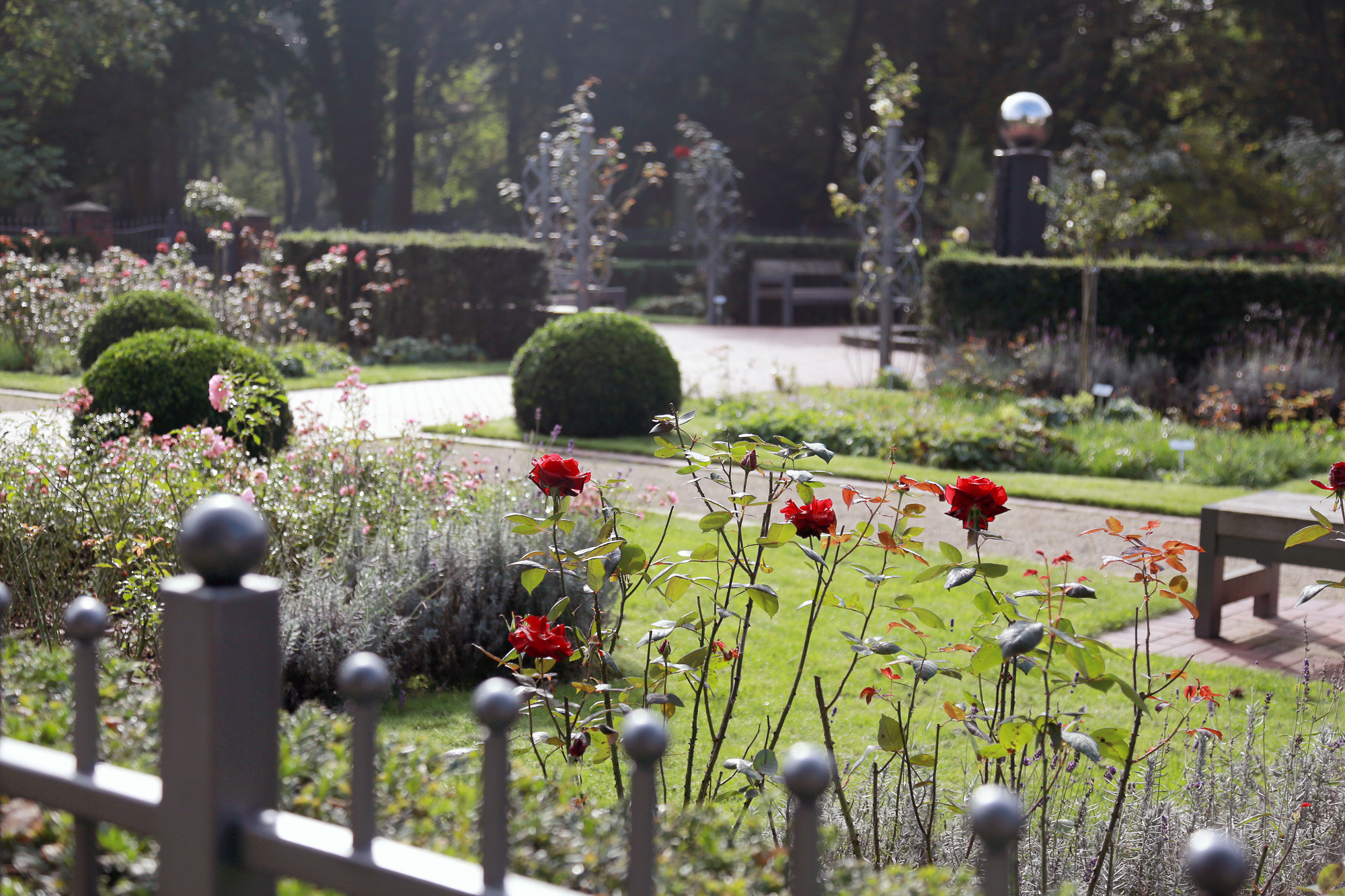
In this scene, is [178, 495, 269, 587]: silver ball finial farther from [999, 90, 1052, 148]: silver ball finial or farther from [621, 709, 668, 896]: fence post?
[999, 90, 1052, 148]: silver ball finial

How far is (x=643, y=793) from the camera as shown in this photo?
39.4 inches

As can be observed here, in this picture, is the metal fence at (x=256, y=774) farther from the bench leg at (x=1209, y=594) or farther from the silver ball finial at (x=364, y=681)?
the bench leg at (x=1209, y=594)

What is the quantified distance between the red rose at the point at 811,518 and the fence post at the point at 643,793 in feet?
4.59

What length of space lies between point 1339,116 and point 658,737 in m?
31.1

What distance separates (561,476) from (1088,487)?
5.95 m

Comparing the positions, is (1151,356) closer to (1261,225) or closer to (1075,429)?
(1075,429)

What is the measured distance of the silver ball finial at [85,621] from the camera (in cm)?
121

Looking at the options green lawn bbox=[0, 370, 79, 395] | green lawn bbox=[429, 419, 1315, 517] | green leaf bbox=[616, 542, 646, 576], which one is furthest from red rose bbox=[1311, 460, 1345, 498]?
green lawn bbox=[0, 370, 79, 395]

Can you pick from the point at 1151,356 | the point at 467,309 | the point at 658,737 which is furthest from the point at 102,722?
the point at 467,309

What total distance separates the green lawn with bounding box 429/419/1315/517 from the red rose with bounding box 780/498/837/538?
4.35 metres

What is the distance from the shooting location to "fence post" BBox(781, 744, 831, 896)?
0.95 metres

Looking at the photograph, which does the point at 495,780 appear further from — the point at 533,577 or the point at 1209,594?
the point at 1209,594

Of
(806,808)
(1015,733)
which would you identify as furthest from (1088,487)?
(806,808)

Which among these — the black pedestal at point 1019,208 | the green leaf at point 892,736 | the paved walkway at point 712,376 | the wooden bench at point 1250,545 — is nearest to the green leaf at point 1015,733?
the green leaf at point 892,736
